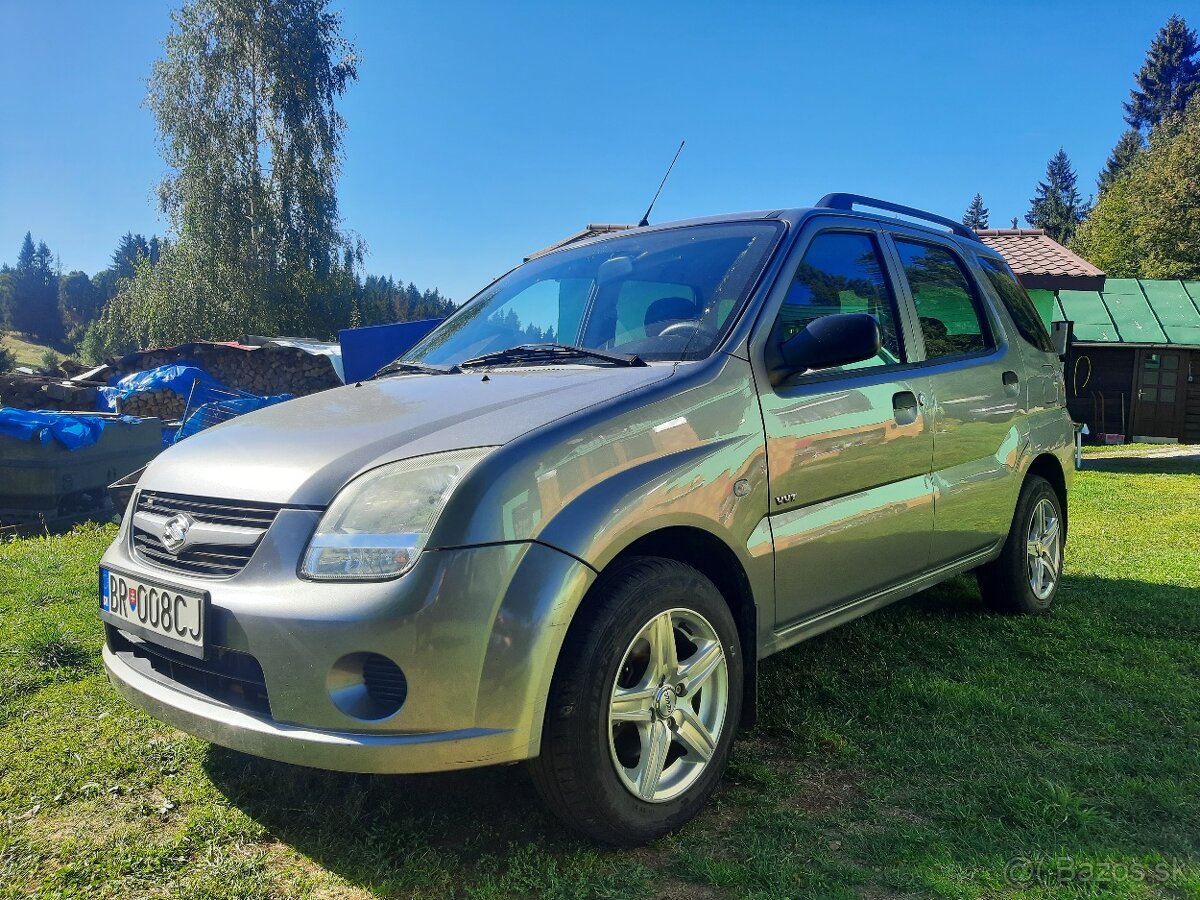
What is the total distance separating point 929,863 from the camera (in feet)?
A: 7.05

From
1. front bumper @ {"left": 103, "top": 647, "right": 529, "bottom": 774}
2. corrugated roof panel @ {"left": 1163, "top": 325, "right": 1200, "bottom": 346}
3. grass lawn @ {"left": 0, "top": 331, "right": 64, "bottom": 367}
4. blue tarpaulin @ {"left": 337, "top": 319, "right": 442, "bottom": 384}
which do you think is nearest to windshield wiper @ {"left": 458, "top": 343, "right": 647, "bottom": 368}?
front bumper @ {"left": 103, "top": 647, "right": 529, "bottom": 774}

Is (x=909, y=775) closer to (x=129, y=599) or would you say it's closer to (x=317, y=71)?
(x=129, y=599)

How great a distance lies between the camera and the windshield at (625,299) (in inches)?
111

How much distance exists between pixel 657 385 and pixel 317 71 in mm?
29622

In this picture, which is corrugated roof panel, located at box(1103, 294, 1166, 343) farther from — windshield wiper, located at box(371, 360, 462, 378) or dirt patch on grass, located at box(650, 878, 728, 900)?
dirt patch on grass, located at box(650, 878, 728, 900)

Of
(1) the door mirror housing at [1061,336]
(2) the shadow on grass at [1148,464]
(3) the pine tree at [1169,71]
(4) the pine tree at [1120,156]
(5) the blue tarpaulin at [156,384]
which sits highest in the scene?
(3) the pine tree at [1169,71]

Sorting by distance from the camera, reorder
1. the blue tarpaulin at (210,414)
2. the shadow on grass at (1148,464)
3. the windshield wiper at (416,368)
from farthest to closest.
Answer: the shadow on grass at (1148,464) < the blue tarpaulin at (210,414) < the windshield wiper at (416,368)

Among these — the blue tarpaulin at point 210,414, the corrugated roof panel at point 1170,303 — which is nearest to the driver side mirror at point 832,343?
the blue tarpaulin at point 210,414

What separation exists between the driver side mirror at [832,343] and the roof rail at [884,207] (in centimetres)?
84

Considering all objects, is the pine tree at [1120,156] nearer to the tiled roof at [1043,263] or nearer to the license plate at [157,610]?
the tiled roof at [1043,263]

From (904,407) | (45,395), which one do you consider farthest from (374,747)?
(45,395)

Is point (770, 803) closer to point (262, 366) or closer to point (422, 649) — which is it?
point (422, 649)

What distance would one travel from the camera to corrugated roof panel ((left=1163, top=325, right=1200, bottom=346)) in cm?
2014

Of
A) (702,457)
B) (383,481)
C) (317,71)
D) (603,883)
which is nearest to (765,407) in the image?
(702,457)
